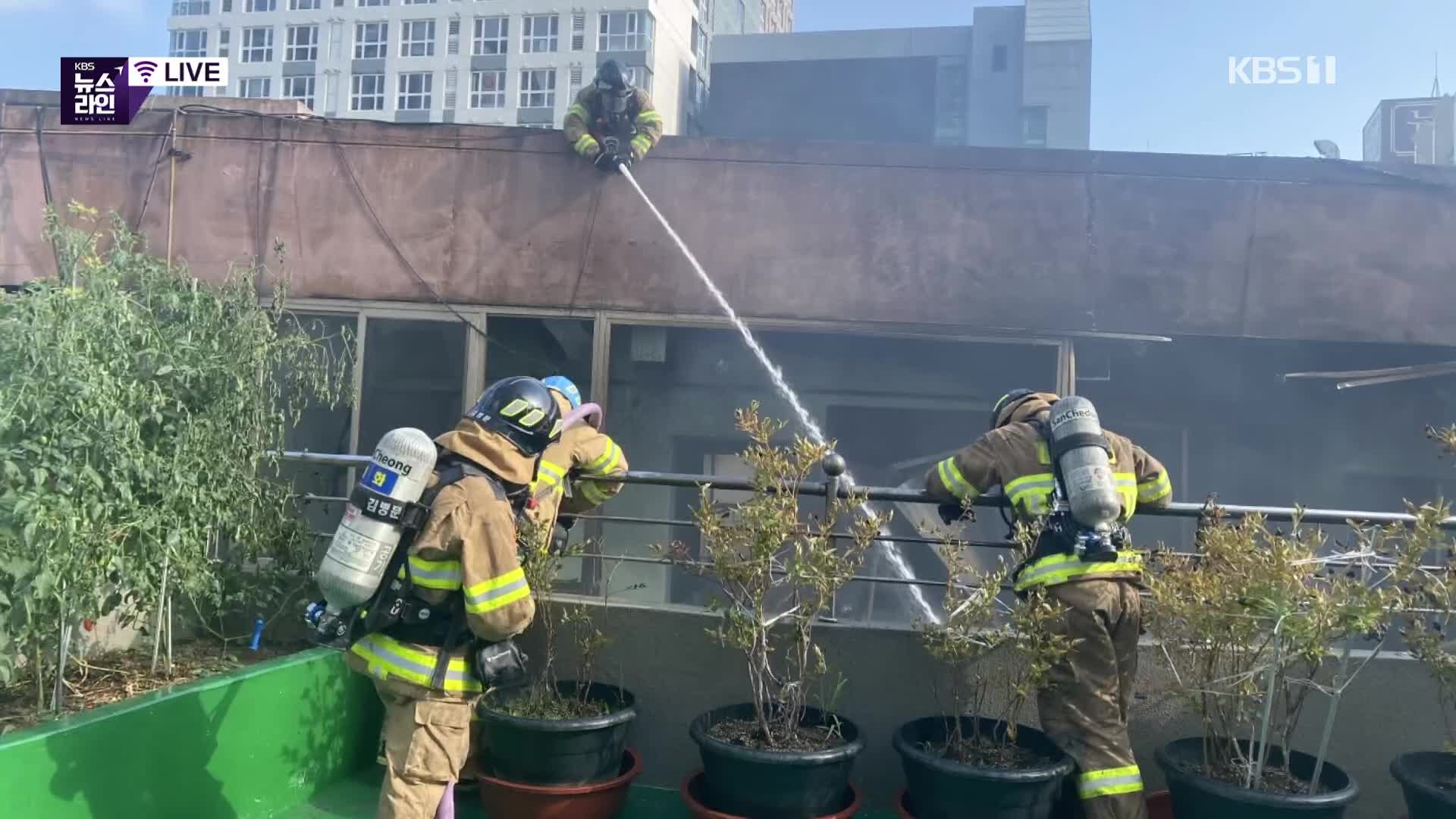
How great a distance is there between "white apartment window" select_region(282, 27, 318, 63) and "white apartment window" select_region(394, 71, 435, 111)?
6.12m

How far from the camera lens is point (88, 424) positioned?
10.8 feet

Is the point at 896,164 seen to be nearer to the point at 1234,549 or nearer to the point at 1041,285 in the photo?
the point at 1041,285

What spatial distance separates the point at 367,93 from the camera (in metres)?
58.0

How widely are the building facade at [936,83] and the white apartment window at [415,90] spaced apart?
30.9 metres

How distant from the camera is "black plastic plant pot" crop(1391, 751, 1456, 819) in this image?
2945 millimetres

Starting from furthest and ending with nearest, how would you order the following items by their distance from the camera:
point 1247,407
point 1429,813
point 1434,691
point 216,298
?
1. point 1247,407
2. point 216,298
3. point 1434,691
4. point 1429,813

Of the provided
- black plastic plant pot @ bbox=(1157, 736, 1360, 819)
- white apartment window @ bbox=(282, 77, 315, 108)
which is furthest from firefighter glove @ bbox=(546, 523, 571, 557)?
white apartment window @ bbox=(282, 77, 315, 108)

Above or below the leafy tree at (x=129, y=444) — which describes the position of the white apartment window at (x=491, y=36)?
above

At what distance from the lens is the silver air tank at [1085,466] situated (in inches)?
129

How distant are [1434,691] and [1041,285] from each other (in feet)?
13.8

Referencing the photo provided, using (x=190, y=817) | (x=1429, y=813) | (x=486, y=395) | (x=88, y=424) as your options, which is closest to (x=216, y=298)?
(x=88, y=424)

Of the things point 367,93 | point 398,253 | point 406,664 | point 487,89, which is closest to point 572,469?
point 406,664

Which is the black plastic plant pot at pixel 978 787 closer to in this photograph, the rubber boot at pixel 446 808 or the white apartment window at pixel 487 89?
the rubber boot at pixel 446 808

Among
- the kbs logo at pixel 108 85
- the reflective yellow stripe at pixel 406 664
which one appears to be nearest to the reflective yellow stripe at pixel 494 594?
the reflective yellow stripe at pixel 406 664
